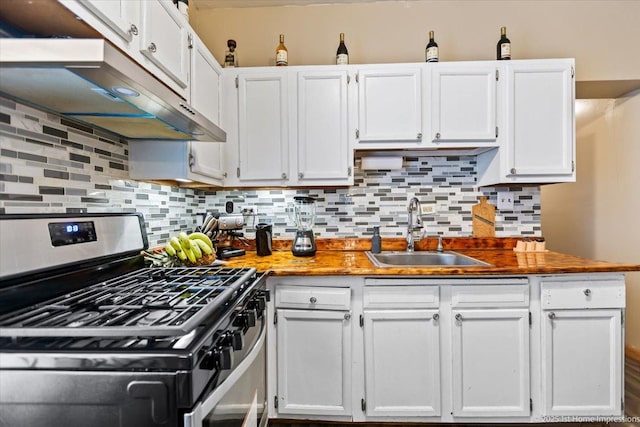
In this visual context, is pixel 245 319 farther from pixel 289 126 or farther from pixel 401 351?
pixel 289 126

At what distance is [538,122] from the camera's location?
1984mm

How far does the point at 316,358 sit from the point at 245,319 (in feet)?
2.49

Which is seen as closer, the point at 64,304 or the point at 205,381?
the point at 205,381

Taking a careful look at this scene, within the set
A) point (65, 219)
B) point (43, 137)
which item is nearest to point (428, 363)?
point (65, 219)

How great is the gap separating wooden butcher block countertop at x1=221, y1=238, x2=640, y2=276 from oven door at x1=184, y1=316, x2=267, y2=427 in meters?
0.48

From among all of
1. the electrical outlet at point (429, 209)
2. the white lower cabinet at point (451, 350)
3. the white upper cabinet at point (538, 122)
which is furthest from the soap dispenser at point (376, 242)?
the white upper cabinet at point (538, 122)

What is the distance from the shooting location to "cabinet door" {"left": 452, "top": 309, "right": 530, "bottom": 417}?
160cm

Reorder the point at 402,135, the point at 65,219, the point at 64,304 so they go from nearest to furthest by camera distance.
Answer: the point at 64,304 < the point at 65,219 < the point at 402,135

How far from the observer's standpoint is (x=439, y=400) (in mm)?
1615

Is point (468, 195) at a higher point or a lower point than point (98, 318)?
higher

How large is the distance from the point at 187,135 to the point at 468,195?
196 centimetres

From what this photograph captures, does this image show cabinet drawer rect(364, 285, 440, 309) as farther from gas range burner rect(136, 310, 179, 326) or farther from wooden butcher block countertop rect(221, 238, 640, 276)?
gas range burner rect(136, 310, 179, 326)

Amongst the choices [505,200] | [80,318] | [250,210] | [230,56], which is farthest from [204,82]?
[505,200]

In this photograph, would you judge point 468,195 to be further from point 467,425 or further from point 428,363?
point 467,425
